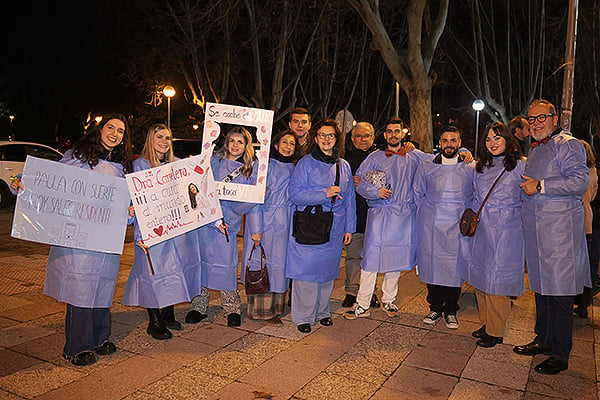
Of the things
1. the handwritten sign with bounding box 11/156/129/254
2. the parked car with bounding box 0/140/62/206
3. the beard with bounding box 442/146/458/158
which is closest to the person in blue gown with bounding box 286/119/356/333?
the beard with bounding box 442/146/458/158

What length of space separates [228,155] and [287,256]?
3.61 feet

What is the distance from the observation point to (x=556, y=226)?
446 cm

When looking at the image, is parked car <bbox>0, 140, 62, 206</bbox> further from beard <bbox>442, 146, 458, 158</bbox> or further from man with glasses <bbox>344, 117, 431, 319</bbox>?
beard <bbox>442, 146, 458, 158</bbox>

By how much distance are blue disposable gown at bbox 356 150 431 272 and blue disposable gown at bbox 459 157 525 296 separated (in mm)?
833

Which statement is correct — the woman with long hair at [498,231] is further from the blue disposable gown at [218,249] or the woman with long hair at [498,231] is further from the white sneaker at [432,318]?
the blue disposable gown at [218,249]

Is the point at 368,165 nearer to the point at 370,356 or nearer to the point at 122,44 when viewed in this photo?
the point at 370,356

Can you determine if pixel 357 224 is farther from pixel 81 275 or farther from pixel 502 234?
pixel 81 275

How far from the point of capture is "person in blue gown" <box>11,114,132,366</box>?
4.28m

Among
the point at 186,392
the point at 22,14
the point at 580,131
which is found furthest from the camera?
the point at 580,131

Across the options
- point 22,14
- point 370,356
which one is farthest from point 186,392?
point 22,14

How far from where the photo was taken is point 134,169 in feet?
15.5

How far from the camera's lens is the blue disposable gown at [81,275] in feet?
→ 14.0

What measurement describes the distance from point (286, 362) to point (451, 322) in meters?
1.87

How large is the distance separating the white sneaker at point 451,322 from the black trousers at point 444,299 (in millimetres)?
49
